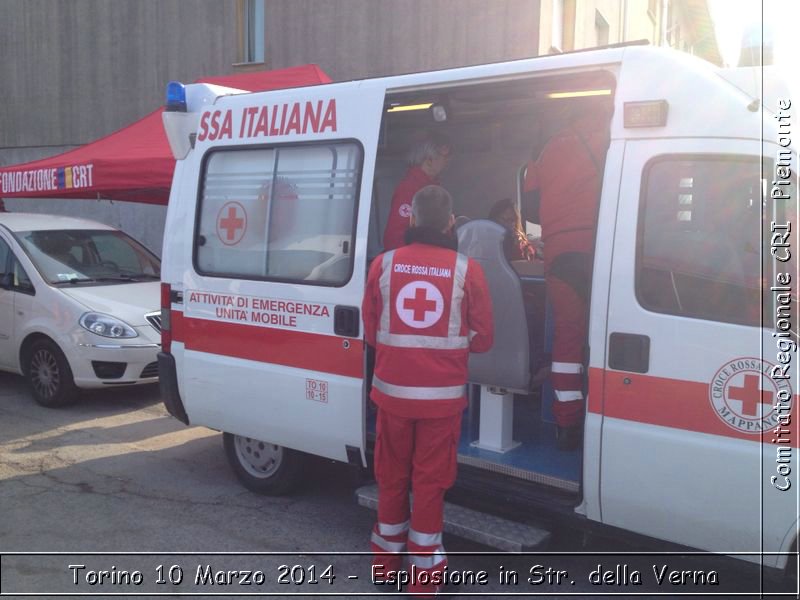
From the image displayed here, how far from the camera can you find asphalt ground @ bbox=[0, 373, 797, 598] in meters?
3.88

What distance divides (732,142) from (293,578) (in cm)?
296

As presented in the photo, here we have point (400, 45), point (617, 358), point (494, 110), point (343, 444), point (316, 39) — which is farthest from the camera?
point (316, 39)

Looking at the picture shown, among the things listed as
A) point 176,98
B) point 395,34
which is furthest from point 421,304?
point 395,34

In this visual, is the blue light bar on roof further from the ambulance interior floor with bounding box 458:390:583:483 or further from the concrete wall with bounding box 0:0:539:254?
the concrete wall with bounding box 0:0:539:254

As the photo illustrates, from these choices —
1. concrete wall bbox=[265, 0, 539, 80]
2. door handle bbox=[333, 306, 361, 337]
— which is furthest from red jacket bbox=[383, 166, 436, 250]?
concrete wall bbox=[265, 0, 539, 80]

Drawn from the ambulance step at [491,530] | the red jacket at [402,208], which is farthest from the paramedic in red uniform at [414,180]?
the ambulance step at [491,530]

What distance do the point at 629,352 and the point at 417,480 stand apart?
3.79 feet

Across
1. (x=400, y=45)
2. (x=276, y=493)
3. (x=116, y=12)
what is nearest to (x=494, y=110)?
(x=276, y=493)

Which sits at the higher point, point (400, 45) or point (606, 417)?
point (400, 45)

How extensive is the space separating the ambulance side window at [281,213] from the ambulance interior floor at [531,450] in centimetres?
101

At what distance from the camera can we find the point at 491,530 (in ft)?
12.5

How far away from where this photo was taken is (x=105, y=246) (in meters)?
8.29

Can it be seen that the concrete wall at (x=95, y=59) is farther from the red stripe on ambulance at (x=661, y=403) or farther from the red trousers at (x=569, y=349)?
the red stripe on ambulance at (x=661, y=403)

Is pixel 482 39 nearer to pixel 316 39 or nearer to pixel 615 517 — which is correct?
pixel 316 39
